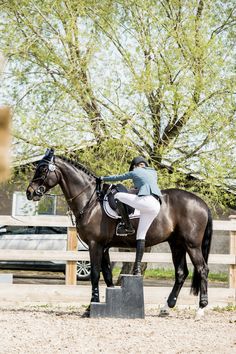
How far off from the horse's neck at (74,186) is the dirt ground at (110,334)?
1.47 m

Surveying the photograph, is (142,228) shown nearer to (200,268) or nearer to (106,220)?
(106,220)

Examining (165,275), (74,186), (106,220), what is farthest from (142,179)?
(165,275)

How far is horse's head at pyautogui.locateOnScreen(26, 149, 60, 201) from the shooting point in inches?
326

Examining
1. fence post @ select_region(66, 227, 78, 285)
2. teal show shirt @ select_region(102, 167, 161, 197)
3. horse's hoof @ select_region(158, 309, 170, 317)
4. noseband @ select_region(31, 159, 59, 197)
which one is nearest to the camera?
teal show shirt @ select_region(102, 167, 161, 197)

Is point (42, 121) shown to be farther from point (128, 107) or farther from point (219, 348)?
point (219, 348)

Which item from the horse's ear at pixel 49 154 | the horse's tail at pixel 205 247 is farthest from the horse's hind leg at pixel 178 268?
the horse's ear at pixel 49 154

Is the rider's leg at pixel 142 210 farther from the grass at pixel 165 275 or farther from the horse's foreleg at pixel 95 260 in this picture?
the grass at pixel 165 275

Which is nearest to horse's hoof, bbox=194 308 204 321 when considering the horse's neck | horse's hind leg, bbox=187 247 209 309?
horse's hind leg, bbox=187 247 209 309

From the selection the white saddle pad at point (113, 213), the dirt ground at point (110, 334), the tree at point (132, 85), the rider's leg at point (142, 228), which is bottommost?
the dirt ground at point (110, 334)

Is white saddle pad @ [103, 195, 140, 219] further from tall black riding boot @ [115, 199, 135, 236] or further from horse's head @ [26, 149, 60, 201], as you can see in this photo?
horse's head @ [26, 149, 60, 201]

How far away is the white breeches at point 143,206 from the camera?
322 inches

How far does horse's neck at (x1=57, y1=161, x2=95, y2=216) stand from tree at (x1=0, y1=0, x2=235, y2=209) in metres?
2.97

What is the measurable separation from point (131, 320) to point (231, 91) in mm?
5521

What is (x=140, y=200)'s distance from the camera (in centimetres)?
816
